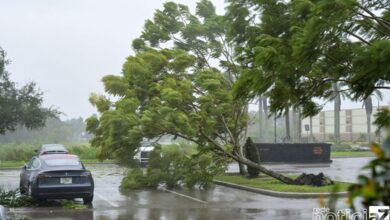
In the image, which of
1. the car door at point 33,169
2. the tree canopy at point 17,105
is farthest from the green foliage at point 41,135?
the car door at point 33,169

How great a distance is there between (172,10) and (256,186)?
853 centimetres

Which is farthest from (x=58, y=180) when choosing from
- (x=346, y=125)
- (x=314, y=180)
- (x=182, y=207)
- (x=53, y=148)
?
(x=346, y=125)

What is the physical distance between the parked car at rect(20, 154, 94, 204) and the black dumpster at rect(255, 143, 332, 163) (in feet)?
71.1

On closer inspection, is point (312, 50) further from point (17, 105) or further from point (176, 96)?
point (17, 105)

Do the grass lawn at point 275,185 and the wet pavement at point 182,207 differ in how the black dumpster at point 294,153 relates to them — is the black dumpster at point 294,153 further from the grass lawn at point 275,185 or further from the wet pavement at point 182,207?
the wet pavement at point 182,207

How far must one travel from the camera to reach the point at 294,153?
3597 centimetres

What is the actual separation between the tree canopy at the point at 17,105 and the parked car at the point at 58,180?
14419 mm

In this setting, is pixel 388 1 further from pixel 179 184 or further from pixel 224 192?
pixel 179 184

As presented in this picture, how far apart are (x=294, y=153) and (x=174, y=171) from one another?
17451 millimetres

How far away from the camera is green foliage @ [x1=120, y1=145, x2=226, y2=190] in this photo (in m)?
19.8

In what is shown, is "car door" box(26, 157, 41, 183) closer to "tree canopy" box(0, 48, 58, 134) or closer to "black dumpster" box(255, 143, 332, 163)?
"tree canopy" box(0, 48, 58, 134)

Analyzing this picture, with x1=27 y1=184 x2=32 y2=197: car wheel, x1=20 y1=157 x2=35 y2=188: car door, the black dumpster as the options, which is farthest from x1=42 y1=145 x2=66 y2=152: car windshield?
the black dumpster

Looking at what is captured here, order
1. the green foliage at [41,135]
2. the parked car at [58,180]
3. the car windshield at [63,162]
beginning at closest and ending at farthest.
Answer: the parked car at [58,180], the car windshield at [63,162], the green foliage at [41,135]

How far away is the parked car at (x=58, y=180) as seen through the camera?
46.7 feet
